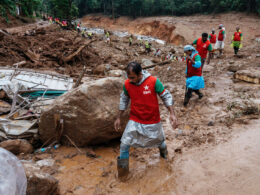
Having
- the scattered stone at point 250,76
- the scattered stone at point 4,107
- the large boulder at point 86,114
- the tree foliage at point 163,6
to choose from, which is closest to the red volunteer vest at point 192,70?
the large boulder at point 86,114

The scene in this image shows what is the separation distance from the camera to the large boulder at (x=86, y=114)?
10.6ft

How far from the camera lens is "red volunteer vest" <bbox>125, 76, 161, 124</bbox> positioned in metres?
2.26

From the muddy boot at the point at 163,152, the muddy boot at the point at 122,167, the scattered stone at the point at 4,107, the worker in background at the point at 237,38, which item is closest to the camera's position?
the muddy boot at the point at 122,167

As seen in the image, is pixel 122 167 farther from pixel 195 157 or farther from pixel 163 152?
pixel 195 157

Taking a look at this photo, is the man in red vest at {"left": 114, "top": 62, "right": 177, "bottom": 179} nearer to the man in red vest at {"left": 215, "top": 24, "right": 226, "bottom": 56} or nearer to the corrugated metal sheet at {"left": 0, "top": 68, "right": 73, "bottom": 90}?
the corrugated metal sheet at {"left": 0, "top": 68, "right": 73, "bottom": 90}

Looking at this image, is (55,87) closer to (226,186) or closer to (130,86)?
(130,86)

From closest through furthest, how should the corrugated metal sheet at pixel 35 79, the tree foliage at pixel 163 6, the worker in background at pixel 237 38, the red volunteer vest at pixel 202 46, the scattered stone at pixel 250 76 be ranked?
the red volunteer vest at pixel 202 46 → the scattered stone at pixel 250 76 → the corrugated metal sheet at pixel 35 79 → the worker in background at pixel 237 38 → the tree foliage at pixel 163 6

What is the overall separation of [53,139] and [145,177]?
6.31ft

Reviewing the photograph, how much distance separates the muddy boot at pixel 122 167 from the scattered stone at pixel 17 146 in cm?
187

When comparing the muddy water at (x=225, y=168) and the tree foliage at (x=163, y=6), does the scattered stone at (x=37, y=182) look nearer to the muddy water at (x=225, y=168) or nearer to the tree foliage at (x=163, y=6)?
the muddy water at (x=225, y=168)

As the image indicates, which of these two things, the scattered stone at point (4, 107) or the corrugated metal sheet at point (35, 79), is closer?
the scattered stone at point (4, 107)

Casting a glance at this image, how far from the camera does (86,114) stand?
3229 mm

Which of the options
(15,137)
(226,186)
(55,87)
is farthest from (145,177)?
(55,87)

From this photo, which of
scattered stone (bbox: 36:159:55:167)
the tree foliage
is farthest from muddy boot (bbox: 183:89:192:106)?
the tree foliage
